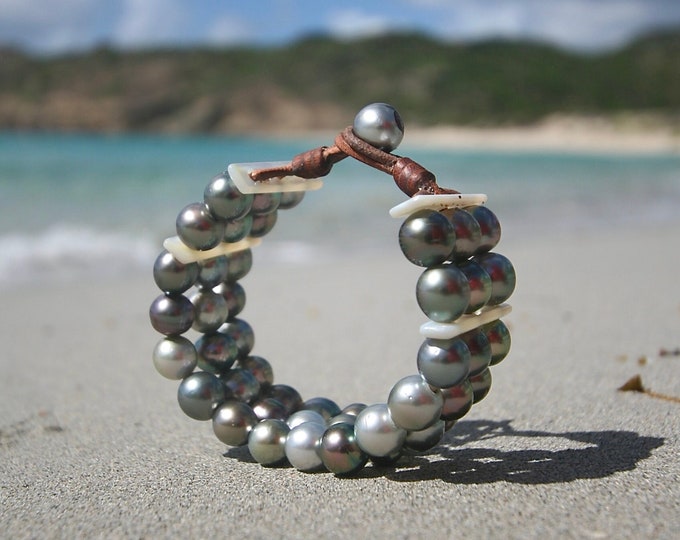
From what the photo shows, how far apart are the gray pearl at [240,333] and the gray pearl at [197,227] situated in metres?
0.46

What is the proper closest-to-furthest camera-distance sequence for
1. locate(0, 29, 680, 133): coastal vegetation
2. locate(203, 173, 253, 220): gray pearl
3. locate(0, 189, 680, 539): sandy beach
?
locate(0, 189, 680, 539): sandy beach → locate(203, 173, 253, 220): gray pearl → locate(0, 29, 680, 133): coastal vegetation

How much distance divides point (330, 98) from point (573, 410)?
9031 centimetres

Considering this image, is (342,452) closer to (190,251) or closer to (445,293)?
(445,293)

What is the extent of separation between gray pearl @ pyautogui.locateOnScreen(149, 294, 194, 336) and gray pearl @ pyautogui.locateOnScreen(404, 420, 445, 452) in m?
0.80

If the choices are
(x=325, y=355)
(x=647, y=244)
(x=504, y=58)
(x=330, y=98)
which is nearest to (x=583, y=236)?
(x=647, y=244)

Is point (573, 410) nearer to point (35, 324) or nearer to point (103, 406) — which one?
point (103, 406)

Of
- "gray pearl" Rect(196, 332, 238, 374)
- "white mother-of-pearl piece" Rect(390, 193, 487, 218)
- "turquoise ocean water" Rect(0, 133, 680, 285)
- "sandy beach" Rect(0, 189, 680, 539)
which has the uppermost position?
"turquoise ocean water" Rect(0, 133, 680, 285)

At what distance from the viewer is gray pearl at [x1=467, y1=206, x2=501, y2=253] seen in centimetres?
217

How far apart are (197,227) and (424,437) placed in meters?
0.93

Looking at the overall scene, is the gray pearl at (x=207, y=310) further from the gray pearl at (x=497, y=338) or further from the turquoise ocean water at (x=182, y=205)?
the turquoise ocean water at (x=182, y=205)

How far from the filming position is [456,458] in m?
2.43

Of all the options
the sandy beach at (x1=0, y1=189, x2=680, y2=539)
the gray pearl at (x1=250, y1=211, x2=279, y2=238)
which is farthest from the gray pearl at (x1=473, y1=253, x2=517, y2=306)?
the gray pearl at (x1=250, y1=211, x2=279, y2=238)

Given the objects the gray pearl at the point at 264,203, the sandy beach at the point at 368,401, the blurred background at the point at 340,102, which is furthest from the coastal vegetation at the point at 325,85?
the gray pearl at the point at 264,203

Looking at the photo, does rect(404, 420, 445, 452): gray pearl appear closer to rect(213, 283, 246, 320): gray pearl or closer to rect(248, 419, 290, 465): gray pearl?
rect(248, 419, 290, 465): gray pearl
